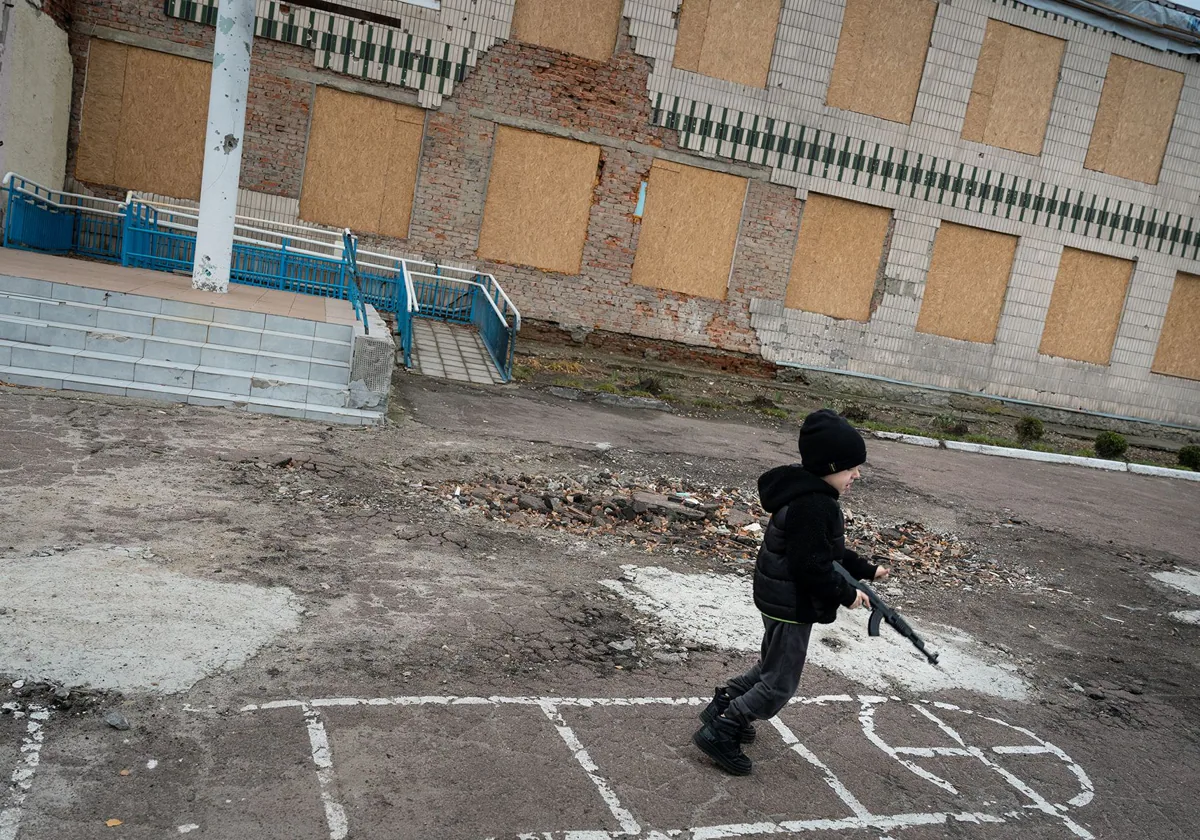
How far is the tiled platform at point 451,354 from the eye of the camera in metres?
14.2

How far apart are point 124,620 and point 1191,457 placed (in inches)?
729

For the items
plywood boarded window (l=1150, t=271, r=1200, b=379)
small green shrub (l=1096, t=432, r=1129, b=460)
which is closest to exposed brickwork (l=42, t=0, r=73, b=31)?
small green shrub (l=1096, t=432, r=1129, b=460)

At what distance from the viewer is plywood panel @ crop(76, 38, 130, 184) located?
15.7 m

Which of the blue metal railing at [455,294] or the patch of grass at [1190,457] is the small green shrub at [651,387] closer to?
the blue metal railing at [455,294]

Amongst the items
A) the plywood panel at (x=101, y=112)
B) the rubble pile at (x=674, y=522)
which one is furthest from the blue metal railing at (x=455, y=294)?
the rubble pile at (x=674, y=522)

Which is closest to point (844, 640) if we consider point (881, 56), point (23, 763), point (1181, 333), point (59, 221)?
point (23, 763)

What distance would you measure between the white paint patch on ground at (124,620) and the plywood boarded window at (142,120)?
12234mm

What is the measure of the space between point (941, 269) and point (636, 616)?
51.1 feet

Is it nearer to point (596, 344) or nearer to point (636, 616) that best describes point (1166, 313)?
point (596, 344)

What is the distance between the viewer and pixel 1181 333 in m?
21.1

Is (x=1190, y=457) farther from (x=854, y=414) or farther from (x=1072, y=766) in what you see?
(x=1072, y=766)

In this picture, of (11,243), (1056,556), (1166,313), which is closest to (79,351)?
(11,243)

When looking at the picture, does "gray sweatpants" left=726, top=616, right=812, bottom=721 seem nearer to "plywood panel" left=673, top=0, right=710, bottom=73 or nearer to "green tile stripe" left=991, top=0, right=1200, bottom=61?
"plywood panel" left=673, top=0, right=710, bottom=73

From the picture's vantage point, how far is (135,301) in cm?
1035
